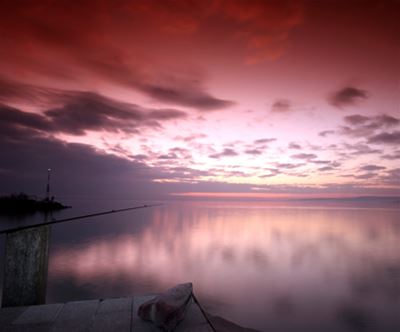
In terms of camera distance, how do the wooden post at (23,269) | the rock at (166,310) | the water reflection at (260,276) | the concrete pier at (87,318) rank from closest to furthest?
the rock at (166,310) → the concrete pier at (87,318) → the wooden post at (23,269) → the water reflection at (260,276)

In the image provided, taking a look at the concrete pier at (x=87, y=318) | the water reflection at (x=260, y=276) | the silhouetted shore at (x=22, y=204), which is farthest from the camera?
the silhouetted shore at (x=22, y=204)

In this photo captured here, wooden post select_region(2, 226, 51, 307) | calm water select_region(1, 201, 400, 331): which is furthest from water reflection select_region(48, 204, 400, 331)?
wooden post select_region(2, 226, 51, 307)

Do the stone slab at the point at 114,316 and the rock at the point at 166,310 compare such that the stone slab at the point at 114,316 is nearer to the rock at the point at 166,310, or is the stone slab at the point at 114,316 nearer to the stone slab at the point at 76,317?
the stone slab at the point at 76,317

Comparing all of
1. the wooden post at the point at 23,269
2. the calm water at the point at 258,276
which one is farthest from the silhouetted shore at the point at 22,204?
the wooden post at the point at 23,269

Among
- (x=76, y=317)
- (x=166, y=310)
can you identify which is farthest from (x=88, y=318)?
(x=166, y=310)

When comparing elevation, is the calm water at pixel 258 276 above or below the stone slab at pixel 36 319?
below

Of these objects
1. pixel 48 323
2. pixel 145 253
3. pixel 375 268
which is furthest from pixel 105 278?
pixel 375 268

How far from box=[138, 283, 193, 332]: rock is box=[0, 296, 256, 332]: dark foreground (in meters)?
0.16

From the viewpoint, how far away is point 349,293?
1811 cm

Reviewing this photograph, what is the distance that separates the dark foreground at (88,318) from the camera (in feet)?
17.0

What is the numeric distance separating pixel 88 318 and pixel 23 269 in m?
2.11

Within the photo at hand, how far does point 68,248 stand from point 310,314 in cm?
2898

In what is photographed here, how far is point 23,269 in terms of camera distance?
619cm

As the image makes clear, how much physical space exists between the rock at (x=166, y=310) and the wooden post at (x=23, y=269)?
9.25 feet
